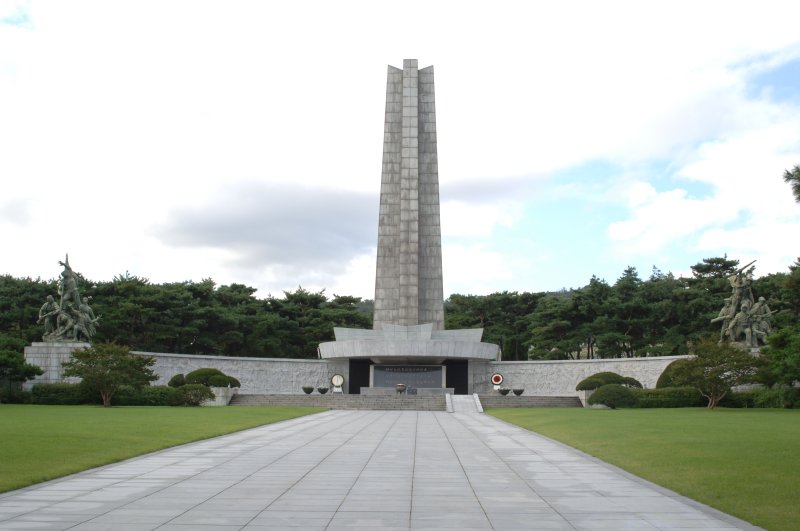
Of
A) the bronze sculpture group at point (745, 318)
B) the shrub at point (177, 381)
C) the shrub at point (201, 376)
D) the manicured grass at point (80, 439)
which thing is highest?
the bronze sculpture group at point (745, 318)

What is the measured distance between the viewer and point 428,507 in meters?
6.96

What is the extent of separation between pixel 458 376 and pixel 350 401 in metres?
10.1

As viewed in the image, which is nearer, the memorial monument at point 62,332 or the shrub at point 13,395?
the shrub at point 13,395

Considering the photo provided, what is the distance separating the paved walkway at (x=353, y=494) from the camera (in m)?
6.28

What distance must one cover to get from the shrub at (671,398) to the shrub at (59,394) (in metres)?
19.8

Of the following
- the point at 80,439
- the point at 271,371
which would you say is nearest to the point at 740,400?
the point at 80,439

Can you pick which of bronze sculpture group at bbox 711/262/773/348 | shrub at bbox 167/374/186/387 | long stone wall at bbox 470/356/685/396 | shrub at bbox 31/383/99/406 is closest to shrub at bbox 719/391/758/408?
bronze sculpture group at bbox 711/262/773/348

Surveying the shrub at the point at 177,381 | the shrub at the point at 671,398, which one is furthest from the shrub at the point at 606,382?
the shrub at the point at 177,381

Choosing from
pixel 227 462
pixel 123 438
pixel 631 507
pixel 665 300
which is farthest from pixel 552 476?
pixel 665 300

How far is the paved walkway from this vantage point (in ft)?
20.6

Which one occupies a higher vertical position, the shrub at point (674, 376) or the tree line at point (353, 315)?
the tree line at point (353, 315)

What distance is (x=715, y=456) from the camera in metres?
10.2

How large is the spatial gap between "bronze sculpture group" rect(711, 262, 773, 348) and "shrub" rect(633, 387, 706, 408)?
2.46 m

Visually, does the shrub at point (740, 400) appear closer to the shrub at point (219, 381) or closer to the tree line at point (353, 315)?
the tree line at point (353, 315)
